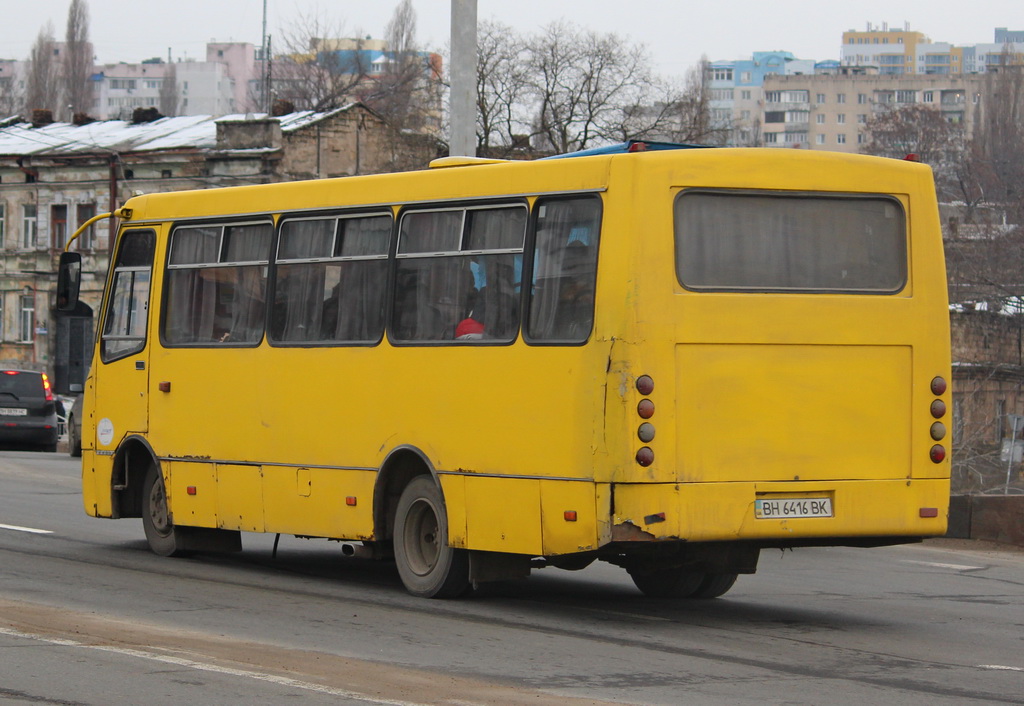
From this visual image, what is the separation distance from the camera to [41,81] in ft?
412

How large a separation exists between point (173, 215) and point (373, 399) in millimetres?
3118

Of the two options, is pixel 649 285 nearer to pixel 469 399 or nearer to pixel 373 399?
pixel 469 399

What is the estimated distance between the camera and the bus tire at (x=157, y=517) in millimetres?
13523

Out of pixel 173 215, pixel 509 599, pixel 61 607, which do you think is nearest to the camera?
pixel 61 607

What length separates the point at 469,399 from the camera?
34.7 feet

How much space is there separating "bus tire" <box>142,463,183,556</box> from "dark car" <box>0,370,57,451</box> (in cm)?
1879

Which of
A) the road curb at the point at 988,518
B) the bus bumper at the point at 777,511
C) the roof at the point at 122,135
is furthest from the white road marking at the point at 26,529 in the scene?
the roof at the point at 122,135

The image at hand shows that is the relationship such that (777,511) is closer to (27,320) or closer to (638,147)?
(638,147)

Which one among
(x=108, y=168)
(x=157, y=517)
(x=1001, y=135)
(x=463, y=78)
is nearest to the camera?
(x=157, y=517)

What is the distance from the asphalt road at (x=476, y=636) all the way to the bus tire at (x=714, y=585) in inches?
3.7

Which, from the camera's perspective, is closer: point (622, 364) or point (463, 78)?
point (622, 364)

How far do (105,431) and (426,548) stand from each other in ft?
13.2

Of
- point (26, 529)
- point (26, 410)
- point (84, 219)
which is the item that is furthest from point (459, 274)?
point (84, 219)

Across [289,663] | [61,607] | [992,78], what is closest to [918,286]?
[289,663]
